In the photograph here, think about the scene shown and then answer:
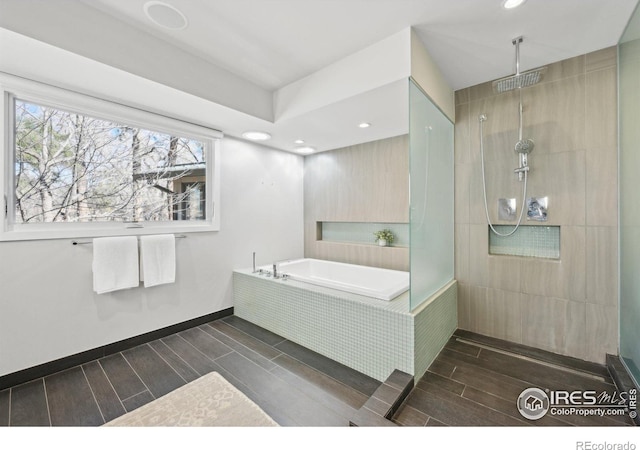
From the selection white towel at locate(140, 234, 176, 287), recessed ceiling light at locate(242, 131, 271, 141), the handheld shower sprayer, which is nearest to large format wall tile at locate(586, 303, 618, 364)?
the handheld shower sprayer

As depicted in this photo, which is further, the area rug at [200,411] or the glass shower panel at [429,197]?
the glass shower panel at [429,197]

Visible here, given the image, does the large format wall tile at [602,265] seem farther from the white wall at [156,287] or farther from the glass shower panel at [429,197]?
the white wall at [156,287]

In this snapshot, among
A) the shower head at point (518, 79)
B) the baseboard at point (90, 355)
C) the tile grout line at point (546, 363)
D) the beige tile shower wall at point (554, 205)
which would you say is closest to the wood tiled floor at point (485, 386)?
the tile grout line at point (546, 363)

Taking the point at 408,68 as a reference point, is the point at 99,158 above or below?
below

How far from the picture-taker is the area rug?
1.54 metres

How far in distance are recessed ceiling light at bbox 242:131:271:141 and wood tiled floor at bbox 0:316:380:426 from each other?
7.39 feet

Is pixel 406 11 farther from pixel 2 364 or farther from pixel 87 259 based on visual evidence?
pixel 2 364

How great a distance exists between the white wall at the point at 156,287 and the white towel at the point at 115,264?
0.09 metres

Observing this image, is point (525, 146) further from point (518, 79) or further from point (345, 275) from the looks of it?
point (345, 275)

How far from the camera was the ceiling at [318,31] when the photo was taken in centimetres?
161

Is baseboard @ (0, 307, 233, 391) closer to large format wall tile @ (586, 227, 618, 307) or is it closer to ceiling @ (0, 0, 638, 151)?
ceiling @ (0, 0, 638, 151)

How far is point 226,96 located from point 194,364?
2315 millimetres

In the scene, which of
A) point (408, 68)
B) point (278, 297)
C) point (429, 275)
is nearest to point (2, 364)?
point (278, 297)
